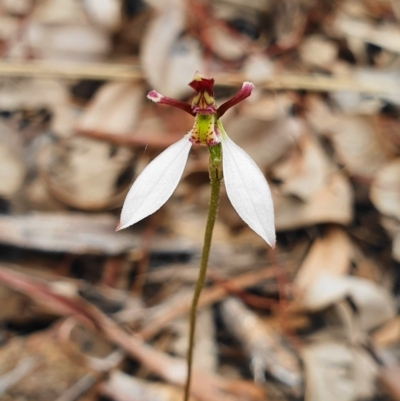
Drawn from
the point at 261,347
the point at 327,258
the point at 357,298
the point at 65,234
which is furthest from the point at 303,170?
the point at 65,234

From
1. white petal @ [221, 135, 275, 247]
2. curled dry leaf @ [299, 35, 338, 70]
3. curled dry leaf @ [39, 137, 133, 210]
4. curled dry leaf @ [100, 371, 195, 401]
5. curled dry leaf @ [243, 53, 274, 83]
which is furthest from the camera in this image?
curled dry leaf @ [299, 35, 338, 70]

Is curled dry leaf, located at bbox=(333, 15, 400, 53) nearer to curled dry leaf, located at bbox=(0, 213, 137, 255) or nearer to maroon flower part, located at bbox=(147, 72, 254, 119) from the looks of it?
curled dry leaf, located at bbox=(0, 213, 137, 255)

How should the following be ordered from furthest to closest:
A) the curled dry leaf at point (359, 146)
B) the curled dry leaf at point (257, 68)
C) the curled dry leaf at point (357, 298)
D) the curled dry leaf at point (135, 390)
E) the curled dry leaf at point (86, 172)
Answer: the curled dry leaf at point (257, 68) → the curled dry leaf at point (359, 146) → the curled dry leaf at point (86, 172) → the curled dry leaf at point (357, 298) → the curled dry leaf at point (135, 390)

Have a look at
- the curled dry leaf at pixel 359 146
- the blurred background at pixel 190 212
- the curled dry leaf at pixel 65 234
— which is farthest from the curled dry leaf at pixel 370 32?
the curled dry leaf at pixel 65 234

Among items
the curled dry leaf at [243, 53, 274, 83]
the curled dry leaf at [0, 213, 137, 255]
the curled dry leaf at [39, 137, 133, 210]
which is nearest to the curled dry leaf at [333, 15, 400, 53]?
the curled dry leaf at [243, 53, 274, 83]

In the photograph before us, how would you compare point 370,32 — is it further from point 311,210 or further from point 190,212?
point 190,212

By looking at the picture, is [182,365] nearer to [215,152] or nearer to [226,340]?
[226,340]

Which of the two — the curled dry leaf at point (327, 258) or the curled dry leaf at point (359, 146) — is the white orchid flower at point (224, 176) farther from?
the curled dry leaf at point (359, 146)
